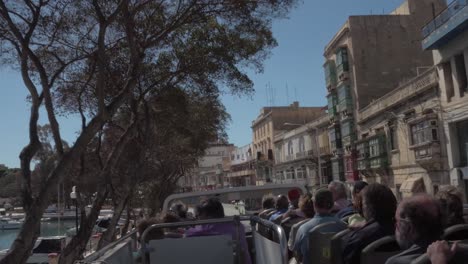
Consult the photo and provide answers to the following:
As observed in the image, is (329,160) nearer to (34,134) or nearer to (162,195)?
(162,195)

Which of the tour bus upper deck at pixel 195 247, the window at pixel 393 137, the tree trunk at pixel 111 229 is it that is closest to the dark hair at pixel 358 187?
the tour bus upper deck at pixel 195 247

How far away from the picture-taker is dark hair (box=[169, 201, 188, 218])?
7.32 meters

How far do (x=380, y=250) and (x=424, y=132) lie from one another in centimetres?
2714

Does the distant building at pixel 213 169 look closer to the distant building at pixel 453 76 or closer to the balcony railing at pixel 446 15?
the distant building at pixel 453 76

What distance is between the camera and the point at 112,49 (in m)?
14.1

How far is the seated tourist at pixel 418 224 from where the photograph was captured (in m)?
2.82

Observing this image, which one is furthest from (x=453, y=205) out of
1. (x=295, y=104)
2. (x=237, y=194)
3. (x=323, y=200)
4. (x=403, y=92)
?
(x=295, y=104)

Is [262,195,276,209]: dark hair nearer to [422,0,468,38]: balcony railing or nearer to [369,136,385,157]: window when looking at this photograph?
[422,0,468,38]: balcony railing

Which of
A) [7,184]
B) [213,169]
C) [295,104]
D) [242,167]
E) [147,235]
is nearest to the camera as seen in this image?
[147,235]

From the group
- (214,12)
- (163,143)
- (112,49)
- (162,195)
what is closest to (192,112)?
(163,143)

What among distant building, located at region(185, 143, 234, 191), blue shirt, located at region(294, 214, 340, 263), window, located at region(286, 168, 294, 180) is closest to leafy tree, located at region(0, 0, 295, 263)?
blue shirt, located at region(294, 214, 340, 263)

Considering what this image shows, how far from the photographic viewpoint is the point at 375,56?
40594 millimetres

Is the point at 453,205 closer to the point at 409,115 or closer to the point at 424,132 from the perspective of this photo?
the point at 424,132

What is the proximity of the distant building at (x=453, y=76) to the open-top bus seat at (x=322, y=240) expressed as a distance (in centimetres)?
2145
